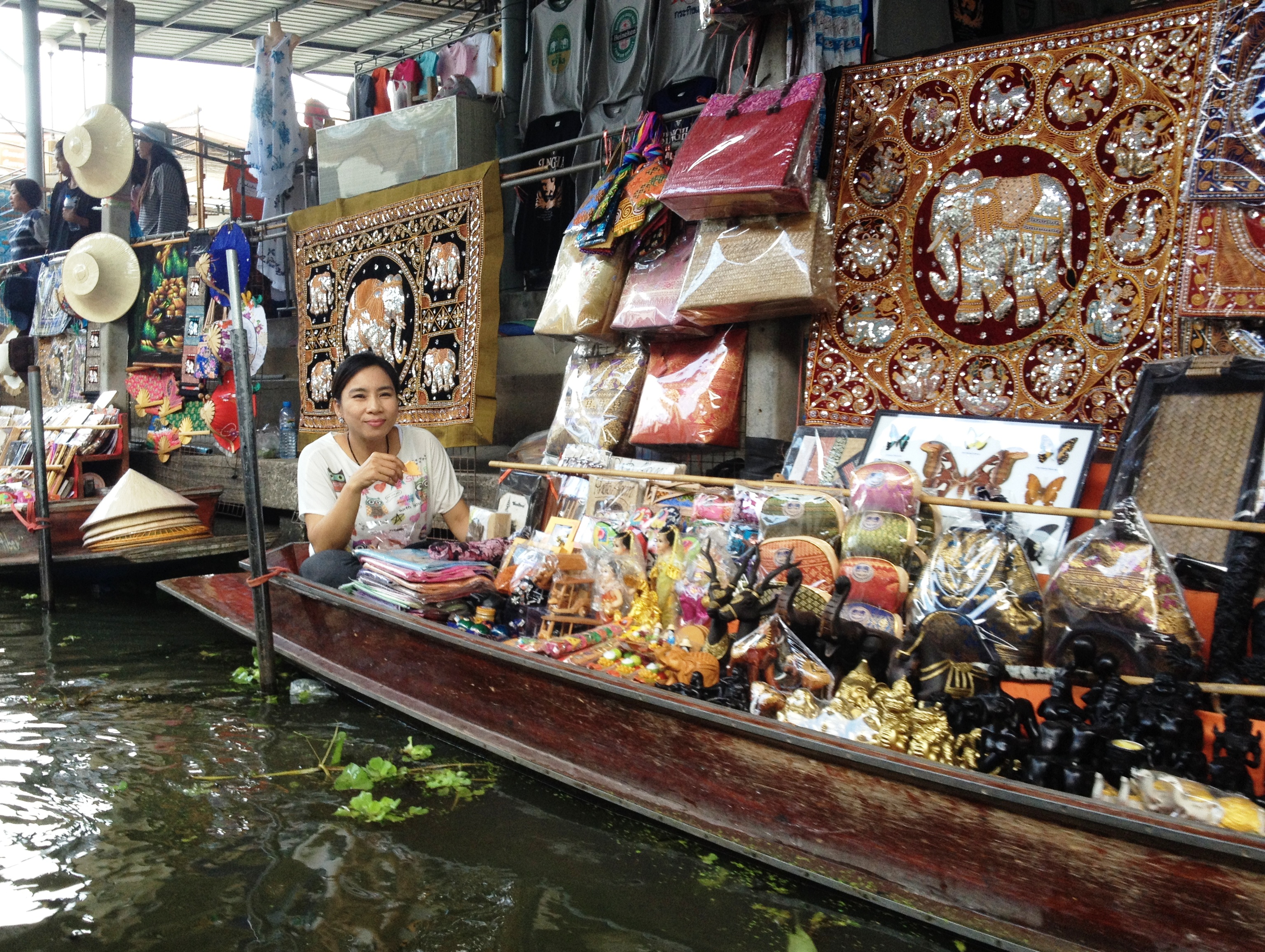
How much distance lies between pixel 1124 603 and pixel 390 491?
2725 millimetres

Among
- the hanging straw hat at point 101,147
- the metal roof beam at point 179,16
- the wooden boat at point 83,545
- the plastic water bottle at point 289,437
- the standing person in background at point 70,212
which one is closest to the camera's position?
the wooden boat at point 83,545

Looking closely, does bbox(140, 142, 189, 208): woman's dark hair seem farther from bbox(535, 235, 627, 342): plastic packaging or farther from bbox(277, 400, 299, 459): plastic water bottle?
bbox(535, 235, 627, 342): plastic packaging

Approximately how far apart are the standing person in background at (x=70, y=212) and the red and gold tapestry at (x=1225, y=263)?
29.4 feet

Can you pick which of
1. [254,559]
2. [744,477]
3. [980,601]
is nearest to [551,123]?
[744,477]

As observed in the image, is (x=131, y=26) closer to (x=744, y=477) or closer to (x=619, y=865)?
(x=744, y=477)

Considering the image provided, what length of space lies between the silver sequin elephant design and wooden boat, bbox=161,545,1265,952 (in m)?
2.05

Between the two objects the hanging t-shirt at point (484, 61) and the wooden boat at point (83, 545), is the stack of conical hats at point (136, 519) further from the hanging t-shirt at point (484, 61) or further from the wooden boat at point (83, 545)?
the hanging t-shirt at point (484, 61)

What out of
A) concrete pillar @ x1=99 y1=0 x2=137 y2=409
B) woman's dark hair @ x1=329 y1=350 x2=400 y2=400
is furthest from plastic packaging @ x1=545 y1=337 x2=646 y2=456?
concrete pillar @ x1=99 y1=0 x2=137 y2=409

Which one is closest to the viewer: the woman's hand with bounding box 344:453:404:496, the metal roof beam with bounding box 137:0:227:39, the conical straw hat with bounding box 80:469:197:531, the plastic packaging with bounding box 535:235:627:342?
the woman's hand with bounding box 344:453:404:496

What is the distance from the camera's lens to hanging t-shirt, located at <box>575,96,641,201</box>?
6.81 m

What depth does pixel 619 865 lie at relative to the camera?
2.37 meters

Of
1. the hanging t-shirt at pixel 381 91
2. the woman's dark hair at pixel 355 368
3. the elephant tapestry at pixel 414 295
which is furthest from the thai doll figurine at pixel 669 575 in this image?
the hanging t-shirt at pixel 381 91

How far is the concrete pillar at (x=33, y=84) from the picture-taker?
31.2 feet

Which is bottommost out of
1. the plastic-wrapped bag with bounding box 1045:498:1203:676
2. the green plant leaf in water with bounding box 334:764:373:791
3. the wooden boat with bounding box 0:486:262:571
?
the green plant leaf in water with bounding box 334:764:373:791
